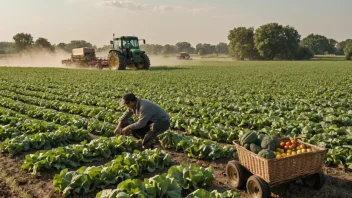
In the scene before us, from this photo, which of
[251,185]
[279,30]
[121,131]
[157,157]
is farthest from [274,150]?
[279,30]

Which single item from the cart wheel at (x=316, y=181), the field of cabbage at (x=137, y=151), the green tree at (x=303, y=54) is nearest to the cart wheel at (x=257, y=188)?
the field of cabbage at (x=137, y=151)

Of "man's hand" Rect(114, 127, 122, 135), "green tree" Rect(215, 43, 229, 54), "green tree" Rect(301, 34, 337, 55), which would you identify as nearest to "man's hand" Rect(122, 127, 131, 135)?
"man's hand" Rect(114, 127, 122, 135)

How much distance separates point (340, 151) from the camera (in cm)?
719

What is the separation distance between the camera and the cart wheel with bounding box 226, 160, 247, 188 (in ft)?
18.9

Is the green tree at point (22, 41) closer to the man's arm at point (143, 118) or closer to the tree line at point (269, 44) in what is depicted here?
the tree line at point (269, 44)

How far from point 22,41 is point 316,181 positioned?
116967mm

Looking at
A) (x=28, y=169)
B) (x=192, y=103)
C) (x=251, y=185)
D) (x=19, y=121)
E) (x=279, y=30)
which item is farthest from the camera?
(x=279, y=30)

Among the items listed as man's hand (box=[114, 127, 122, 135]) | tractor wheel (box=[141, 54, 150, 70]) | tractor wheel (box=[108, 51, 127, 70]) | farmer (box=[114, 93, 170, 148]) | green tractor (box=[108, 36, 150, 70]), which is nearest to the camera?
farmer (box=[114, 93, 170, 148])

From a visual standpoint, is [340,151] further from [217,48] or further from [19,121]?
[217,48]

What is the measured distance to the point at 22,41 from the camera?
107812mm

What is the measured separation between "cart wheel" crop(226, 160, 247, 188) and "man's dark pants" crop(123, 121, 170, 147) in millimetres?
2412

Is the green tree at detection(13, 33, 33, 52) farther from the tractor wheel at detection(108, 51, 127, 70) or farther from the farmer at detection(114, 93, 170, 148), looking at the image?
the farmer at detection(114, 93, 170, 148)

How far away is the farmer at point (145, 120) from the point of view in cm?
767

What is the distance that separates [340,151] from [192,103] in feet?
28.8
